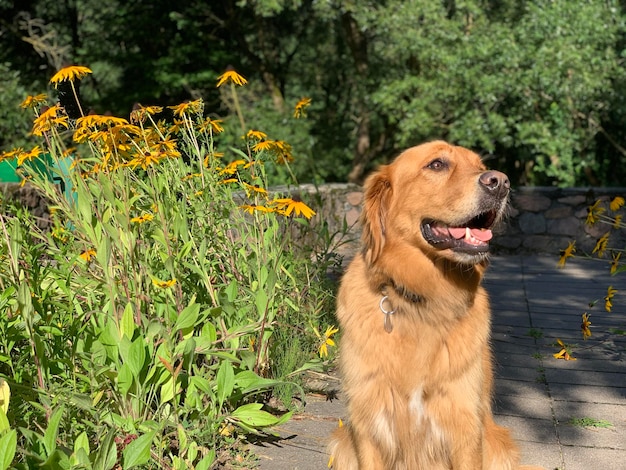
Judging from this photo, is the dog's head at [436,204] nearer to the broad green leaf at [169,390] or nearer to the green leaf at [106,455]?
the broad green leaf at [169,390]


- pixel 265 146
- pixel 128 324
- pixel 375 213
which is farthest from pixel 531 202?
pixel 128 324

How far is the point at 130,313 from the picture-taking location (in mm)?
3307

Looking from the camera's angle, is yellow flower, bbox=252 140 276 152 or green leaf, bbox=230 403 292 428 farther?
yellow flower, bbox=252 140 276 152

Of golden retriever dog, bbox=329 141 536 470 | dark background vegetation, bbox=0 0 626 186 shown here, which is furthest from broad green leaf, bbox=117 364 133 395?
dark background vegetation, bbox=0 0 626 186

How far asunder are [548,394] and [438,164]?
1972 millimetres

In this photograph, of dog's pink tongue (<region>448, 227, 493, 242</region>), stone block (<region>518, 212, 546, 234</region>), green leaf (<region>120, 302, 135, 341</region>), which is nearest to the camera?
dog's pink tongue (<region>448, 227, 493, 242</region>)

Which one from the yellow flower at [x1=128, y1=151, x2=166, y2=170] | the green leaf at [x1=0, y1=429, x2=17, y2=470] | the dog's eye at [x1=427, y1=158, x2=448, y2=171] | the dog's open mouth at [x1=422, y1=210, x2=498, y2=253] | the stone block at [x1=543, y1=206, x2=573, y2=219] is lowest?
the stone block at [x1=543, y1=206, x2=573, y2=219]

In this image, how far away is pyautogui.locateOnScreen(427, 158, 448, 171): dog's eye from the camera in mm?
3311

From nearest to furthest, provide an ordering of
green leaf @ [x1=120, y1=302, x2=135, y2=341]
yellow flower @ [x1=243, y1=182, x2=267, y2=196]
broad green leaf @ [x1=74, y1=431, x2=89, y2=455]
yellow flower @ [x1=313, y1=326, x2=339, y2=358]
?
1. broad green leaf @ [x1=74, y1=431, x2=89, y2=455]
2. green leaf @ [x1=120, y1=302, x2=135, y2=341]
3. yellow flower @ [x1=243, y1=182, x2=267, y2=196]
4. yellow flower @ [x1=313, y1=326, x2=339, y2=358]

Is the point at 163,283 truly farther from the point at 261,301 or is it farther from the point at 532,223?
the point at 532,223

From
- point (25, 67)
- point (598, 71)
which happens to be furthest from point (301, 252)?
point (25, 67)

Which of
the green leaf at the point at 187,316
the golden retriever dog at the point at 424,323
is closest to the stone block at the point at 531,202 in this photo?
the golden retriever dog at the point at 424,323

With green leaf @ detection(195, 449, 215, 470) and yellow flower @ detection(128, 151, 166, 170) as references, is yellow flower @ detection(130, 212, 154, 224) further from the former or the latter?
green leaf @ detection(195, 449, 215, 470)

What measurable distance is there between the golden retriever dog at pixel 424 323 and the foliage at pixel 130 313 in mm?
474
